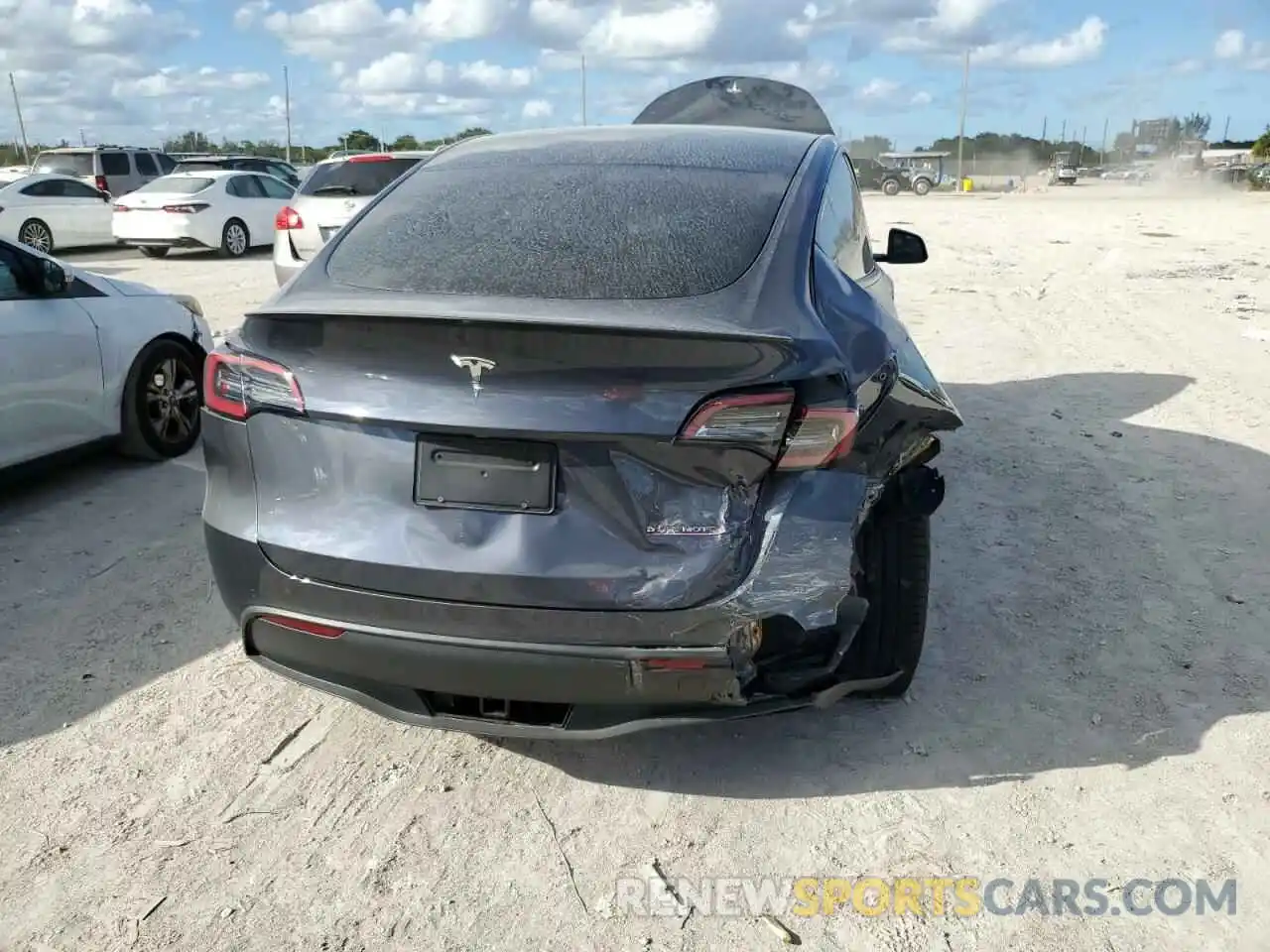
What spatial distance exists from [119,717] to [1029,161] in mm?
75753

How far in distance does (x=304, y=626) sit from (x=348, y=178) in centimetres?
991

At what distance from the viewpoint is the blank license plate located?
2.46 m

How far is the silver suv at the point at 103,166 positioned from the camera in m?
20.4

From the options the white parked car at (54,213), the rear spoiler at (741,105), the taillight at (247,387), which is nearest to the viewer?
the taillight at (247,387)

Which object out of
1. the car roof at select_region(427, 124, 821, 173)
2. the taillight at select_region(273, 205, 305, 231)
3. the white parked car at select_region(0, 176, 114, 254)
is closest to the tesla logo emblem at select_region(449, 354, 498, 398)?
the car roof at select_region(427, 124, 821, 173)

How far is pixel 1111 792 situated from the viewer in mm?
2926

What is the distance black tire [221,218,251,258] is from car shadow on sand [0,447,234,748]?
12.3 metres

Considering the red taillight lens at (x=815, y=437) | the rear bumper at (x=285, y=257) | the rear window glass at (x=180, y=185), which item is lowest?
the rear bumper at (x=285, y=257)

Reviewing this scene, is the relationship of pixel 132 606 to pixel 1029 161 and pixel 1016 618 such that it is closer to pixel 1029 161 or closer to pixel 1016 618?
pixel 1016 618

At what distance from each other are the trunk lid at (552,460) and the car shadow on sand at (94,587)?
5.02 feet

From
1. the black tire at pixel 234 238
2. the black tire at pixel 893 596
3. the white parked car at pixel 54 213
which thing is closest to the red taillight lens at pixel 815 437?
the black tire at pixel 893 596

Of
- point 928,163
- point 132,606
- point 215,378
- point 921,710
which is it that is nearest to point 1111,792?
point 921,710

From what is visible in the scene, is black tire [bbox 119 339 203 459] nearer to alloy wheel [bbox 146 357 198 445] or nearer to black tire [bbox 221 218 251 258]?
alloy wheel [bbox 146 357 198 445]

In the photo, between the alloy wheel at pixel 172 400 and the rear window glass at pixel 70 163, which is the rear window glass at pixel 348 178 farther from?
the rear window glass at pixel 70 163
